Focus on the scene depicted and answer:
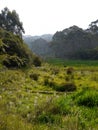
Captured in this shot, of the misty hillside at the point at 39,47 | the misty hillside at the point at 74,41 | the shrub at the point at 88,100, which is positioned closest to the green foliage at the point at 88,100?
the shrub at the point at 88,100

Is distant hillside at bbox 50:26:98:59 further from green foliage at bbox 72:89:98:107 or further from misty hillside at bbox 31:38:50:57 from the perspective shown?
green foliage at bbox 72:89:98:107

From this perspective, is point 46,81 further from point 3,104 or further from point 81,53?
point 81,53

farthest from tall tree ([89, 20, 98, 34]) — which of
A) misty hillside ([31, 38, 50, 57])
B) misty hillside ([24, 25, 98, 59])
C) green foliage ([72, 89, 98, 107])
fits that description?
green foliage ([72, 89, 98, 107])

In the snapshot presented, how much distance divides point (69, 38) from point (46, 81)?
8284 centimetres

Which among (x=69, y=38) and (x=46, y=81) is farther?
(x=69, y=38)

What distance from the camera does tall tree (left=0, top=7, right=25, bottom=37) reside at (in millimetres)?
63353

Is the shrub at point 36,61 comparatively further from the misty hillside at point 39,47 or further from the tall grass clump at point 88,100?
the misty hillside at point 39,47

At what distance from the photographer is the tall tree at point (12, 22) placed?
2494 inches

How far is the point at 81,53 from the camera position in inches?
3305

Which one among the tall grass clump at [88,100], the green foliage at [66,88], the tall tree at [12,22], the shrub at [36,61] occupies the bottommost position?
the green foliage at [66,88]

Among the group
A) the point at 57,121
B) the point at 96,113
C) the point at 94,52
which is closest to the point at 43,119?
the point at 57,121

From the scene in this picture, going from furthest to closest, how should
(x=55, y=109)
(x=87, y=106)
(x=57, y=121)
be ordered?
(x=87, y=106) < (x=55, y=109) < (x=57, y=121)

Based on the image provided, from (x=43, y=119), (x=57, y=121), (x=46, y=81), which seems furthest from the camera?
(x=46, y=81)

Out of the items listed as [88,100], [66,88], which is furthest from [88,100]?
[66,88]
